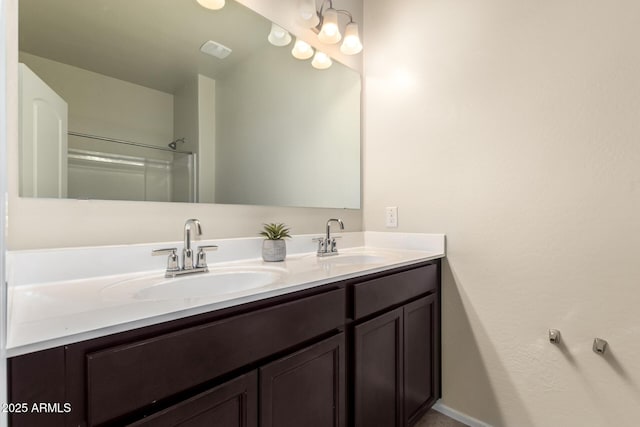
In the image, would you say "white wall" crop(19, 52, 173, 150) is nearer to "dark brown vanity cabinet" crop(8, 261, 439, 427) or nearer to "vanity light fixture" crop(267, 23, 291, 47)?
"vanity light fixture" crop(267, 23, 291, 47)

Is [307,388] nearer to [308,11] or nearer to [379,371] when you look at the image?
[379,371]

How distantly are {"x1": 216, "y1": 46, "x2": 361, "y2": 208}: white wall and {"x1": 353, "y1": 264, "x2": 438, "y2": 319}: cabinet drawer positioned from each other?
623 mm

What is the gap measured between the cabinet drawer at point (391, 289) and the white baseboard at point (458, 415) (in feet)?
2.01

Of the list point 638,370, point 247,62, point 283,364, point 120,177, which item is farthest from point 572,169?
point 120,177

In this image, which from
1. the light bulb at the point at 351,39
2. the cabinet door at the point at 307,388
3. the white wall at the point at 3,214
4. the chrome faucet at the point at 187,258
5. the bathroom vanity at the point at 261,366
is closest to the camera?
the white wall at the point at 3,214

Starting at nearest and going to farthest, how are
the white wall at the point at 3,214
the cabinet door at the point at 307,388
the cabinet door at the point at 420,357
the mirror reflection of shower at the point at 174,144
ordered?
1. the white wall at the point at 3,214
2. the cabinet door at the point at 307,388
3. the mirror reflection of shower at the point at 174,144
4. the cabinet door at the point at 420,357

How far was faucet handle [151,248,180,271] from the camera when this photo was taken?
3.37ft

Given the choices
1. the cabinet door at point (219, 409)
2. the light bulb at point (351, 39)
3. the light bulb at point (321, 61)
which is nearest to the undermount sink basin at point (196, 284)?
the cabinet door at point (219, 409)

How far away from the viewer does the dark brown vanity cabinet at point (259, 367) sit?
1.67 feet

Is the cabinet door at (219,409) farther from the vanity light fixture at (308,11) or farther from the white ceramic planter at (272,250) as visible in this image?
the vanity light fixture at (308,11)

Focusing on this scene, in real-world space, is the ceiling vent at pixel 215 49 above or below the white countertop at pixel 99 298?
above

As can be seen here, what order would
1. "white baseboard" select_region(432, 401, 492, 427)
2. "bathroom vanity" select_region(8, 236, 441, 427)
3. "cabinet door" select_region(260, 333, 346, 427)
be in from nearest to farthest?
1. "bathroom vanity" select_region(8, 236, 441, 427)
2. "cabinet door" select_region(260, 333, 346, 427)
3. "white baseboard" select_region(432, 401, 492, 427)

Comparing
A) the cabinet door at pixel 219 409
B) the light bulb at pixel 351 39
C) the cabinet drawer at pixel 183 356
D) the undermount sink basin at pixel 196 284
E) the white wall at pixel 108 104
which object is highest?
the light bulb at pixel 351 39

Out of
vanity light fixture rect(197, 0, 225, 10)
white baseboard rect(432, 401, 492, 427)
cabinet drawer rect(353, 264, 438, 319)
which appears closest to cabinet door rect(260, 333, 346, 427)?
cabinet drawer rect(353, 264, 438, 319)
